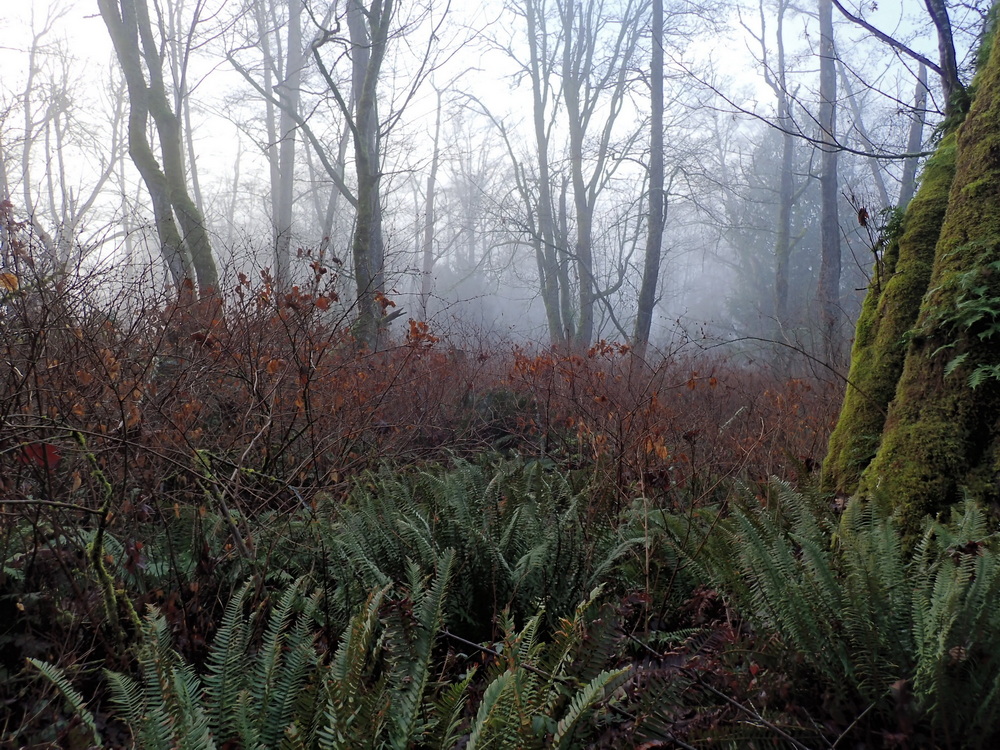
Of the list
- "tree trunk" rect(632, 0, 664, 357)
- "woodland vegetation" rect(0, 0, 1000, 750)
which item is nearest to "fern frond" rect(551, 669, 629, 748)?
"woodland vegetation" rect(0, 0, 1000, 750)

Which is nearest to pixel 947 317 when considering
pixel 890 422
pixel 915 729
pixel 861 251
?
pixel 890 422

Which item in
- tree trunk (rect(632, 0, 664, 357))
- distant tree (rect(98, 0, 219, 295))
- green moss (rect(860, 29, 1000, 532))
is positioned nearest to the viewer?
green moss (rect(860, 29, 1000, 532))

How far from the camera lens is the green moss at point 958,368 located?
277cm

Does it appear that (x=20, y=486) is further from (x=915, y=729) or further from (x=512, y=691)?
(x=915, y=729)

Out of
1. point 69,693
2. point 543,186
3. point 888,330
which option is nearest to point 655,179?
point 543,186

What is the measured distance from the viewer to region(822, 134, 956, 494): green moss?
3.36m

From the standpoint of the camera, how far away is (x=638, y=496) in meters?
3.85

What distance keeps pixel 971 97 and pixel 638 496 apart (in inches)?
114

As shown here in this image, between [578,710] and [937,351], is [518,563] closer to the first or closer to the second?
[578,710]

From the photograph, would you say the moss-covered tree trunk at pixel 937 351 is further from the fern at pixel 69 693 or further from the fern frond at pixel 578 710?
the fern at pixel 69 693

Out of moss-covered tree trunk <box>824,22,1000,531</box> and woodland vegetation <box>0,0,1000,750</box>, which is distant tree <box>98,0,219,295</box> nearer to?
woodland vegetation <box>0,0,1000,750</box>

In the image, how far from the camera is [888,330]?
3482 millimetres

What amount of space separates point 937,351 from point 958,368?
11cm

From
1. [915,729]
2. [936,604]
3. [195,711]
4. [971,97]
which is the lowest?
[915,729]
